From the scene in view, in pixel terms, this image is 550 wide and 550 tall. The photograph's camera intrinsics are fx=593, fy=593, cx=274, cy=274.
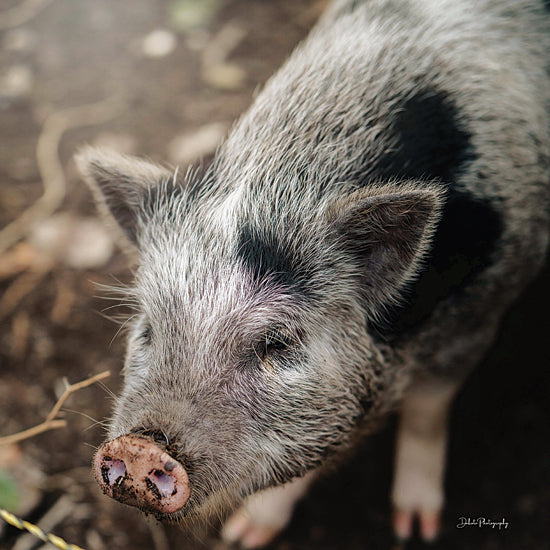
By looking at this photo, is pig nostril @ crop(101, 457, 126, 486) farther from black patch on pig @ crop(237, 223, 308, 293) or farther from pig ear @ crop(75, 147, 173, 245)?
pig ear @ crop(75, 147, 173, 245)

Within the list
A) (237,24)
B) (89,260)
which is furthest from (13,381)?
(237,24)

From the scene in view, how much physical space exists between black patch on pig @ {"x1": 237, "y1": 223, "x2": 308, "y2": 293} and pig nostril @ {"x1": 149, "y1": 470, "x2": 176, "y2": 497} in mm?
464

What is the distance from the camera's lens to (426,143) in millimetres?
1495

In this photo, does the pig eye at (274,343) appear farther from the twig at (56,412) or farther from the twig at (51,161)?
the twig at (51,161)

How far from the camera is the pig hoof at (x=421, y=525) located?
2.14m

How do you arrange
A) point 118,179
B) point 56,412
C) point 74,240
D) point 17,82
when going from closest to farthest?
point 118,179, point 56,412, point 74,240, point 17,82

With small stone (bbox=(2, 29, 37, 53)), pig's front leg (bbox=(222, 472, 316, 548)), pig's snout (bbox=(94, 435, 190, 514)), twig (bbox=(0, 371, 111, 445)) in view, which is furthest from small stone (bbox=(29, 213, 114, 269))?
pig's snout (bbox=(94, 435, 190, 514))

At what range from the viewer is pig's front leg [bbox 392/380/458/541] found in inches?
84.0

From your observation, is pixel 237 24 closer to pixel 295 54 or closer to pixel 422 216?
pixel 295 54

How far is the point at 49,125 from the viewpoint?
343 cm

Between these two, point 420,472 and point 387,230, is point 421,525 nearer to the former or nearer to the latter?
point 420,472

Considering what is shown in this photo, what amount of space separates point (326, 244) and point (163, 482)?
0.63 metres
